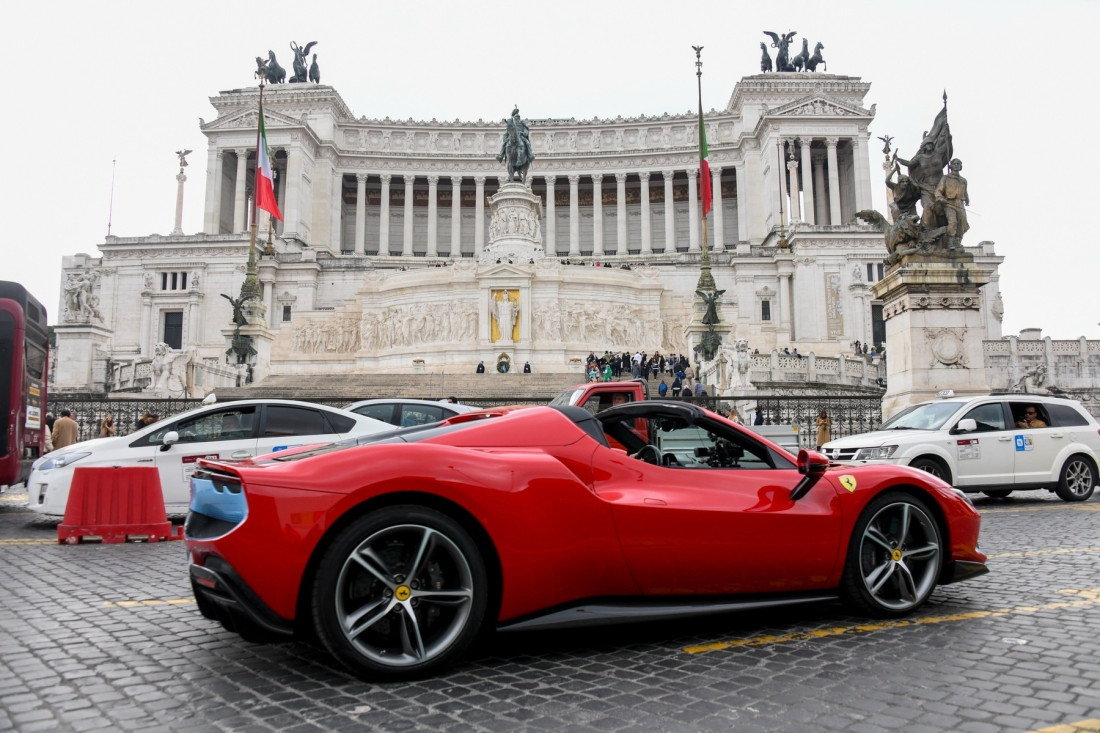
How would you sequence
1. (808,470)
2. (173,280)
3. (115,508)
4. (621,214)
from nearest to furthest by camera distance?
(808,470), (115,508), (173,280), (621,214)

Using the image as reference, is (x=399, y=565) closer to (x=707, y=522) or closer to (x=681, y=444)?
(x=707, y=522)

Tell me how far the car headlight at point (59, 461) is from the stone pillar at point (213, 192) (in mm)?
65572

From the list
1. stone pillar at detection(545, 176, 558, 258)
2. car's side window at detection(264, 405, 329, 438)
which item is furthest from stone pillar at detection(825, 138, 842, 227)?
car's side window at detection(264, 405, 329, 438)

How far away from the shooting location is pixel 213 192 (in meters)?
72.0

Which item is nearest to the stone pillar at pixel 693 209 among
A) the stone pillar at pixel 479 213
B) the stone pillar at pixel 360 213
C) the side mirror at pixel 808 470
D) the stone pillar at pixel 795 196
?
the stone pillar at pixel 795 196

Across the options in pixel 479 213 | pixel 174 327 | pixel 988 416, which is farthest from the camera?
pixel 479 213

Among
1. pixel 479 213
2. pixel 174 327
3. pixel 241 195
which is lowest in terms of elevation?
pixel 174 327

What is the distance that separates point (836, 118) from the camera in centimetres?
6862

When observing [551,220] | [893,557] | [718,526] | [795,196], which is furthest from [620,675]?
[551,220]

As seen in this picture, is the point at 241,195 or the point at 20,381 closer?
the point at 20,381

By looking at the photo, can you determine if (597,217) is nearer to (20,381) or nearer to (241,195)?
(241,195)

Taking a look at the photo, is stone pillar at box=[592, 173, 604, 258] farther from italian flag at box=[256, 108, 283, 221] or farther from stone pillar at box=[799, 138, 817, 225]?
italian flag at box=[256, 108, 283, 221]

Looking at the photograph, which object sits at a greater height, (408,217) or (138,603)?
(408,217)

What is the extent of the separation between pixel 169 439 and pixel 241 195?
6996cm
